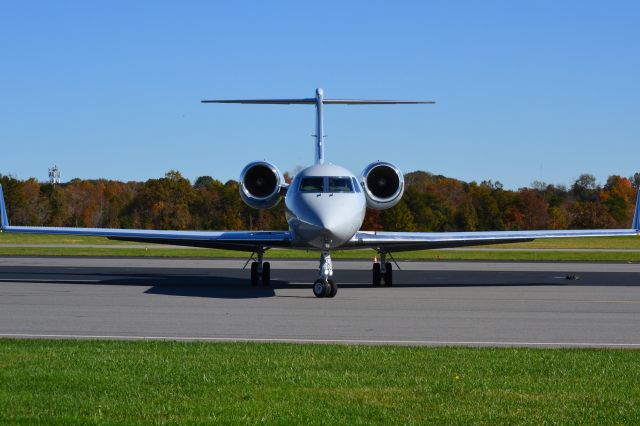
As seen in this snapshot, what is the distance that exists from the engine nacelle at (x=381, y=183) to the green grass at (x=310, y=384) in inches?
544

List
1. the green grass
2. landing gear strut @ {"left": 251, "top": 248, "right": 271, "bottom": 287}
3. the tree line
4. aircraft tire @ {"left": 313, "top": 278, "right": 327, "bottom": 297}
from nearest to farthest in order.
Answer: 1. the green grass
2. aircraft tire @ {"left": 313, "top": 278, "right": 327, "bottom": 297}
3. landing gear strut @ {"left": 251, "top": 248, "right": 271, "bottom": 287}
4. the tree line

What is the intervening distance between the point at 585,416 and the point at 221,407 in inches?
115

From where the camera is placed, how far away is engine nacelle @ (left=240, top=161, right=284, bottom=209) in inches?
976

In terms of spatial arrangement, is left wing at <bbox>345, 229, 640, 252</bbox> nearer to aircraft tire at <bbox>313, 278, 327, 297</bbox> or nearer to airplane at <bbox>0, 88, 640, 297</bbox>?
airplane at <bbox>0, 88, 640, 297</bbox>

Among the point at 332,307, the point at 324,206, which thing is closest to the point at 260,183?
the point at 324,206

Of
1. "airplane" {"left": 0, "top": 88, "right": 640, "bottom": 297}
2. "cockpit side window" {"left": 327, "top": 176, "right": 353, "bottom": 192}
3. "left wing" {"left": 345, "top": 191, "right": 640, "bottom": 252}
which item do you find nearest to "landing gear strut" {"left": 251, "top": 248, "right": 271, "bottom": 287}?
"airplane" {"left": 0, "top": 88, "right": 640, "bottom": 297}

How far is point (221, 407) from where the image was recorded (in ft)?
25.0

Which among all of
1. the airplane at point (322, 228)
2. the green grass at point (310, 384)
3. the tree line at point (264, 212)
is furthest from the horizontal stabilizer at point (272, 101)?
the tree line at point (264, 212)

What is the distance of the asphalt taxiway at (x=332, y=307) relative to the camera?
43.8 ft

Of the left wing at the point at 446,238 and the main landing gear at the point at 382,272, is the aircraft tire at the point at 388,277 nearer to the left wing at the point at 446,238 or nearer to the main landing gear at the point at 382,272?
the main landing gear at the point at 382,272

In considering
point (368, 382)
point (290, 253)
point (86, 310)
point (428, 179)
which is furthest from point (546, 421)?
point (428, 179)

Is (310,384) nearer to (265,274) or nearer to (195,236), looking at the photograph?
(195,236)

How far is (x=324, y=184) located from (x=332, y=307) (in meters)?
4.67

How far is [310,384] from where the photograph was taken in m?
8.70
